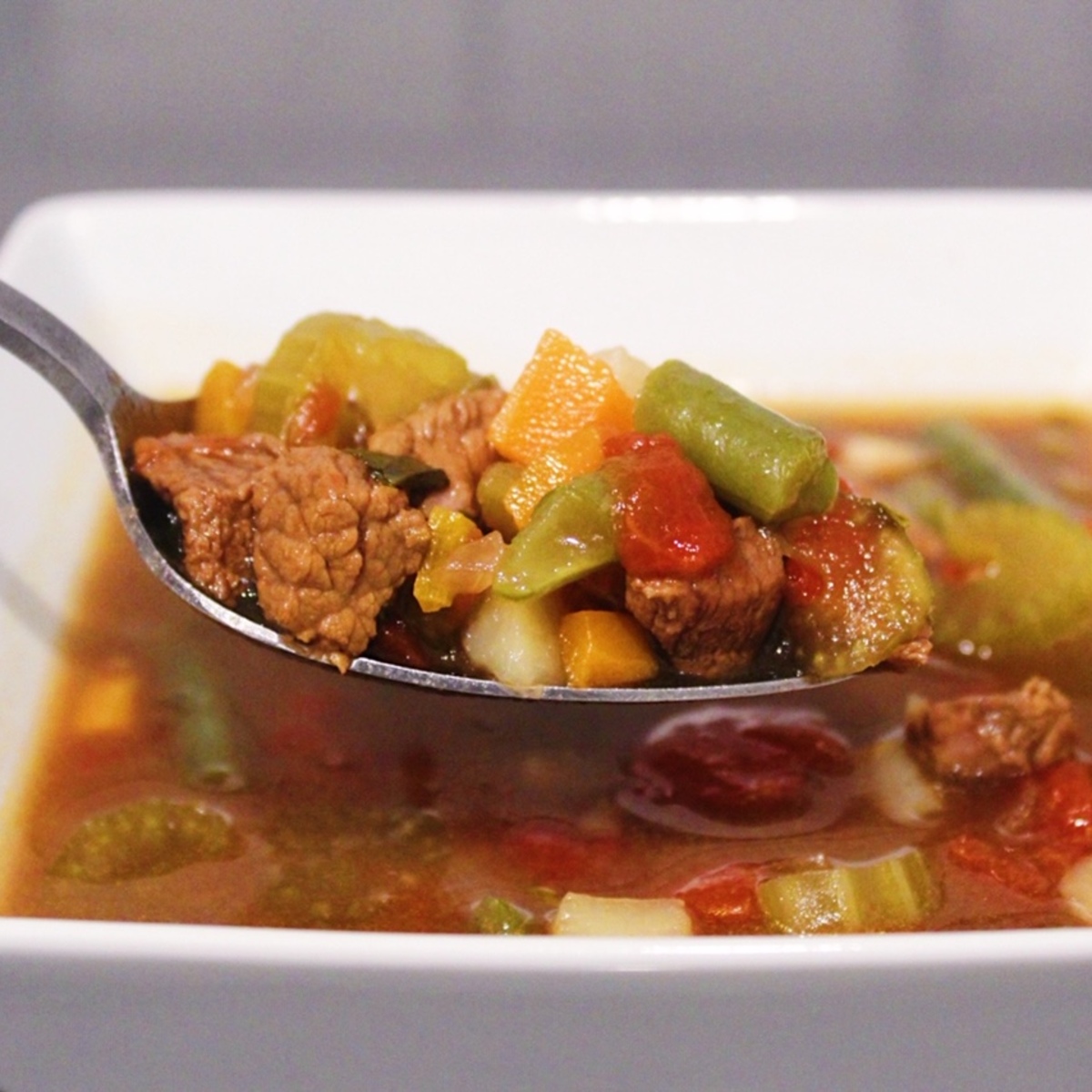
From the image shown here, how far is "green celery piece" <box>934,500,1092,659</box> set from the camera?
107 inches

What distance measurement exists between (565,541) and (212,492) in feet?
1.87

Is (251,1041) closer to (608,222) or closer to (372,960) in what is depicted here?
(372,960)

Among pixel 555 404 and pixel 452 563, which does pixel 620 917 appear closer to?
pixel 452 563

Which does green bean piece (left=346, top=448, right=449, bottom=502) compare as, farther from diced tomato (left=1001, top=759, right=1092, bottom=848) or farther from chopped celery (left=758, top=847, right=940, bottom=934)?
diced tomato (left=1001, top=759, right=1092, bottom=848)

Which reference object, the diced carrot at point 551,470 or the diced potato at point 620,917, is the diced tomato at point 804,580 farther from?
the diced potato at point 620,917

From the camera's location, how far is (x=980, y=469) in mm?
3121

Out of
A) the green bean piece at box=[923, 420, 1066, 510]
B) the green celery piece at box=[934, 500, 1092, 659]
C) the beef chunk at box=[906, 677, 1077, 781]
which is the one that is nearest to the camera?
the beef chunk at box=[906, 677, 1077, 781]

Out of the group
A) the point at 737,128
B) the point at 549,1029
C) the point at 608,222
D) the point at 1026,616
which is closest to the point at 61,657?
the point at 549,1029

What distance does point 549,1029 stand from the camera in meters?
1.70

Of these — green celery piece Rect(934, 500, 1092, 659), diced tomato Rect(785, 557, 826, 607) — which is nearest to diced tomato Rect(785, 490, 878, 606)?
diced tomato Rect(785, 557, 826, 607)

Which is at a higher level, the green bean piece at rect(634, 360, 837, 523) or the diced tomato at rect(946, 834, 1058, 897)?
the green bean piece at rect(634, 360, 837, 523)

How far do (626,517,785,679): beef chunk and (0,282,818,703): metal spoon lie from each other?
0.15ft

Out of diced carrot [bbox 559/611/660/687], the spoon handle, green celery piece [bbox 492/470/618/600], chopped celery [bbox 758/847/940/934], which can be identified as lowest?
chopped celery [bbox 758/847/940/934]

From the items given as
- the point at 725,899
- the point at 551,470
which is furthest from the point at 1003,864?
the point at 551,470
